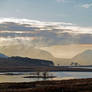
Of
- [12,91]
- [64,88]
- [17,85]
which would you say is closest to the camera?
[12,91]

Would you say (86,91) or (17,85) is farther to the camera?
(17,85)

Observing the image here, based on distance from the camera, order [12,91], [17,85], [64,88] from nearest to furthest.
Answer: [12,91] → [64,88] → [17,85]

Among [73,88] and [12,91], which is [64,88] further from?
[12,91]

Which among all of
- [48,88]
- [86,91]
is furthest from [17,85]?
[86,91]

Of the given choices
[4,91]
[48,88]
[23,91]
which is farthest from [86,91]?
[4,91]

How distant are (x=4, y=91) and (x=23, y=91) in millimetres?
3770

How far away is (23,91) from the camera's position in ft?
166

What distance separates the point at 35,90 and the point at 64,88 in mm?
6370

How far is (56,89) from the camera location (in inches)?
2082

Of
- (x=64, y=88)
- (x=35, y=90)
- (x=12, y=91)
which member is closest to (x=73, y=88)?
(x=64, y=88)

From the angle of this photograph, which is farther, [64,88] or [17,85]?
[17,85]

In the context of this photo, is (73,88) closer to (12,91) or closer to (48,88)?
(48,88)

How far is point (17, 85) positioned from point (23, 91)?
52.9 feet

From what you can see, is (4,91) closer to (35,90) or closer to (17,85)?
(35,90)
